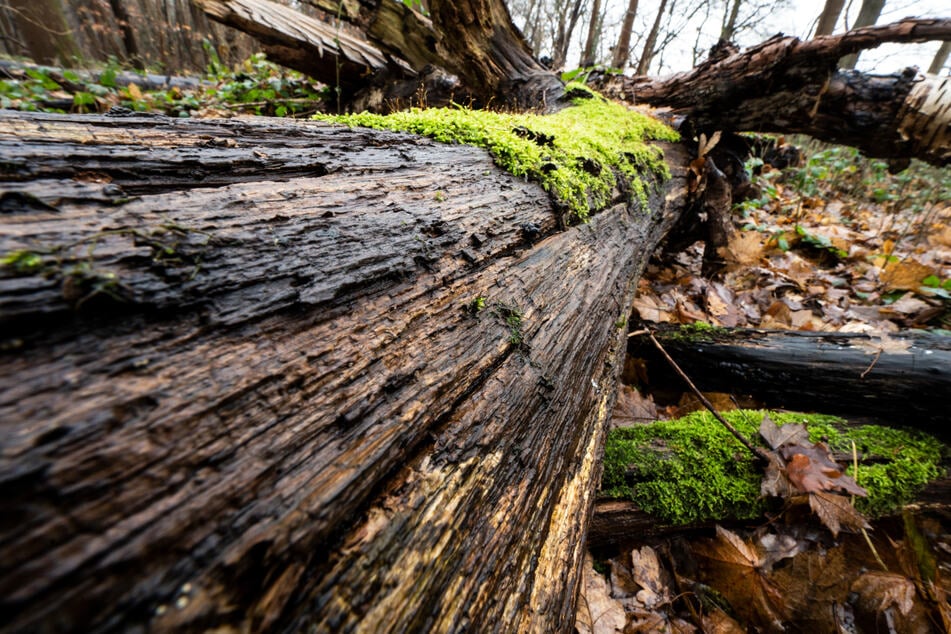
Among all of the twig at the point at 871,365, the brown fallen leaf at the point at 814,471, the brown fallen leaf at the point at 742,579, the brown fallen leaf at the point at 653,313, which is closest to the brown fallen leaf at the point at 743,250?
the brown fallen leaf at the point at 653,313

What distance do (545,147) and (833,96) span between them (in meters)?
3.19

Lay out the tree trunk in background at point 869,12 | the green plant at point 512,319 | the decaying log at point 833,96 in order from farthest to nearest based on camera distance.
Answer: the tree trunk in background at point 869,12 → the decaying log at point 833,96 → the green plant at point 512,319

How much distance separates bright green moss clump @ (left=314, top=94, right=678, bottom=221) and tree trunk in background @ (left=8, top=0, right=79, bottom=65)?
10761 mm

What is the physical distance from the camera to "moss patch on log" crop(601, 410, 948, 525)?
160cm

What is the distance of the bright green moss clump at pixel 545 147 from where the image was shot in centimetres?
183

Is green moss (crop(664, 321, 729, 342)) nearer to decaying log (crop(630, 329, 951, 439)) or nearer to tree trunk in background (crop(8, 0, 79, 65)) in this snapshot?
decaying log (crop(630, 329, 951, 439))

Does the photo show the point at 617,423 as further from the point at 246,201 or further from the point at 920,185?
the point at 920,185

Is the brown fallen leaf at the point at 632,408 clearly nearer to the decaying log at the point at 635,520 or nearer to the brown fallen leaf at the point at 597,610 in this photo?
the decaying log at the point at 635,520

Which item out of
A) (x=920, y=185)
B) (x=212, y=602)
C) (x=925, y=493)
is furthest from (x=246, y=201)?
(x=920, y=185)

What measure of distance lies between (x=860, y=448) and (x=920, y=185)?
9.22 metres

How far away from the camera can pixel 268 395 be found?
0.74 meters

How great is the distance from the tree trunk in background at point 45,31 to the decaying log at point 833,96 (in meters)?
11.8

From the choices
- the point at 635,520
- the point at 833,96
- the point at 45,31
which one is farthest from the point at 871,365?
the point at 45,31

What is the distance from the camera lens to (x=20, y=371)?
0.55 metres
